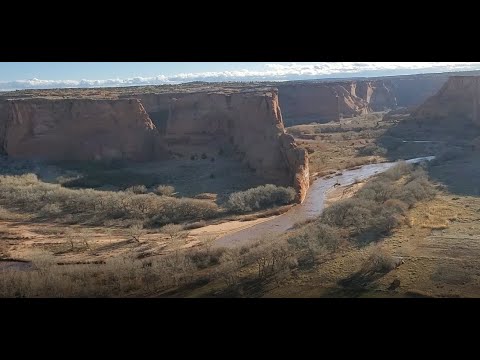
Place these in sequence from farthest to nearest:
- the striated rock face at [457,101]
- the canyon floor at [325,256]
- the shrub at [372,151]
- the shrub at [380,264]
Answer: the striated rock face at [457,101] < the shrub at [372,151] < the shrub at [380,264] < the canyon floor at [325,256]

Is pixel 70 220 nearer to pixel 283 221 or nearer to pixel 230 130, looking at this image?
pixel 283 221

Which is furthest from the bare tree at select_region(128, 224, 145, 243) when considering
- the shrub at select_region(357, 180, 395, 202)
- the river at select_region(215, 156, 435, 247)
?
the shrub at select_region(357, 180, 395, 202)

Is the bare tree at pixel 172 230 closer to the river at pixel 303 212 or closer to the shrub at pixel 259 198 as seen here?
the river at pixel 303 212

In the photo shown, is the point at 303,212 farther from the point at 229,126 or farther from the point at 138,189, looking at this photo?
the point at 229,126

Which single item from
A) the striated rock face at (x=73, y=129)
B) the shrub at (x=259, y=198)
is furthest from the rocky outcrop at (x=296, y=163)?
the striated rock face at (x=73, y=129)

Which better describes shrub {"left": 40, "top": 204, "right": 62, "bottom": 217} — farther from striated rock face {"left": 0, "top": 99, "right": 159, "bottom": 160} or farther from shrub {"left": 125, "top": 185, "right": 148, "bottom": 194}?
striated rock face {"left": 0, "top": 99, "right": 159, "bottom": 160}

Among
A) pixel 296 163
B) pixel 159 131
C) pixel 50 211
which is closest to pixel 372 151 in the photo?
pixel 296 163
